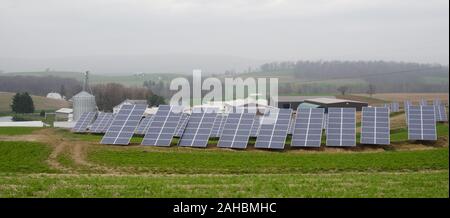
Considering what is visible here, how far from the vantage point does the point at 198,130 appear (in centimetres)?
3378

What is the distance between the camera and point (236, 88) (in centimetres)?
10700

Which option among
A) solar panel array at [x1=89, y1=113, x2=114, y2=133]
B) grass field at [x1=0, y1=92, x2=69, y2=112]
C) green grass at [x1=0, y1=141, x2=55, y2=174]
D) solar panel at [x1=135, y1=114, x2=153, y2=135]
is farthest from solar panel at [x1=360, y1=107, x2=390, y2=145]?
grass field at [x1=0, y1=92, x2=69, y2=112]

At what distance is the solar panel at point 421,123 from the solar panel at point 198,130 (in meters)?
A: 13.9

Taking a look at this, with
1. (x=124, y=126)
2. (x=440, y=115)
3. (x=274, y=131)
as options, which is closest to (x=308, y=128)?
(x=274, y=131)

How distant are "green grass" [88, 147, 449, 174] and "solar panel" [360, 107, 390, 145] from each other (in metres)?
2.14

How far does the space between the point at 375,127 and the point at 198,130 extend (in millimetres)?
12133

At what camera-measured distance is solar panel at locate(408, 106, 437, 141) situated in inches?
1308

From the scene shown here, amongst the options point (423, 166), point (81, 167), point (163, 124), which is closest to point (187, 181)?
point (81, 167)

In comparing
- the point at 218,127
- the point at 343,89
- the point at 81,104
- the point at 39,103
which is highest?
the point at 81,104

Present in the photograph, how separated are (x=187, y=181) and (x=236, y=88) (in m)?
91.2

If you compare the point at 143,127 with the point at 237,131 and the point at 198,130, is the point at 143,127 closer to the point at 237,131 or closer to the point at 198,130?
the point at 198,130

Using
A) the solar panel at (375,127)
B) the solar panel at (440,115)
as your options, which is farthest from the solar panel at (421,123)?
the solar panel at (440,115)

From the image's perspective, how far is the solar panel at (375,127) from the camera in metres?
31.8

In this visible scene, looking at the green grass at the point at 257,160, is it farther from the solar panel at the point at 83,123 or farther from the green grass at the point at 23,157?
the solar panel at the point at 83,123
